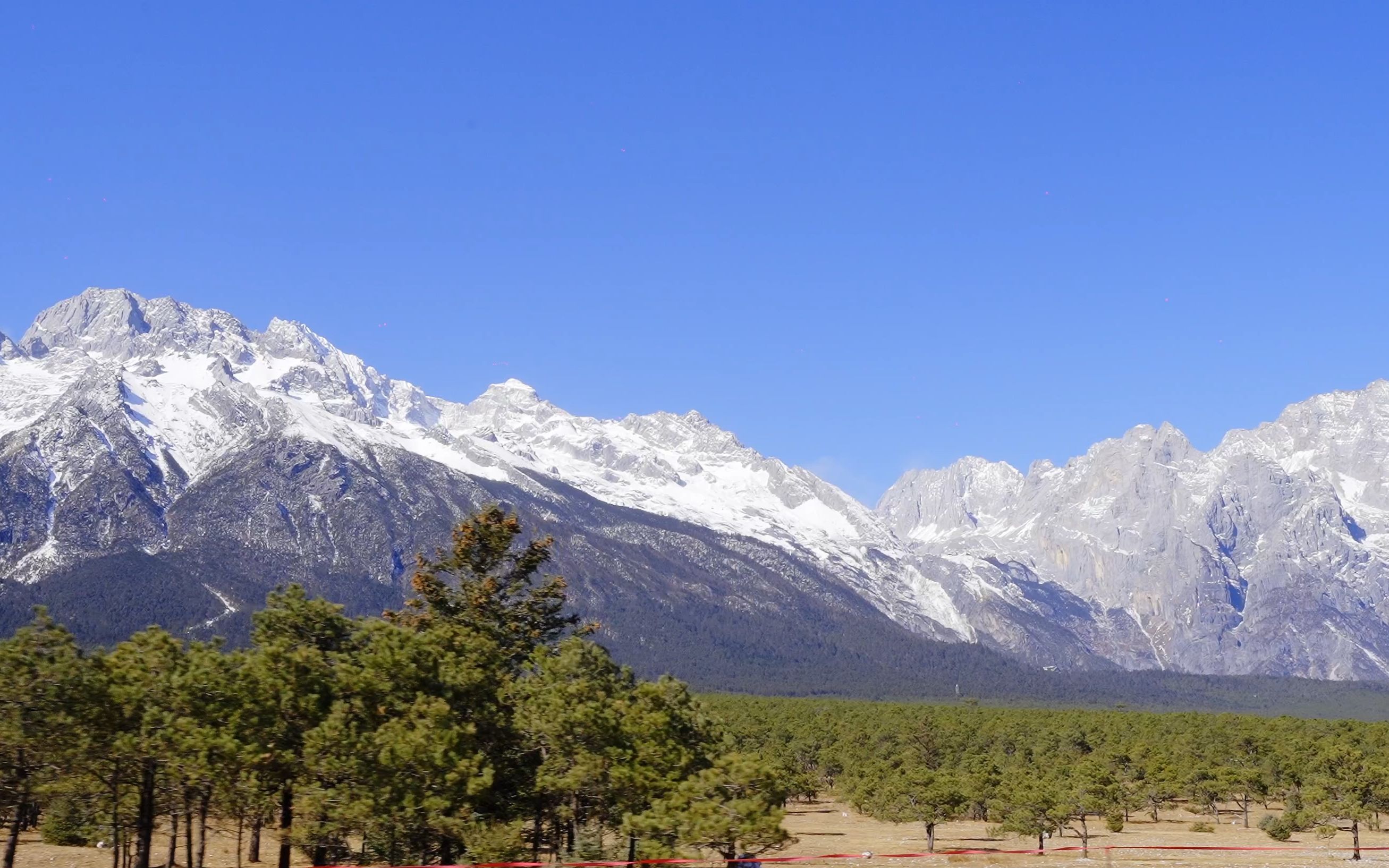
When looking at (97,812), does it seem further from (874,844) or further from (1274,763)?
(1274,763)

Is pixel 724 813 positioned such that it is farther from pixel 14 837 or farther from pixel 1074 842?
pixel 1074 842

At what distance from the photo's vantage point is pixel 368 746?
49344mm

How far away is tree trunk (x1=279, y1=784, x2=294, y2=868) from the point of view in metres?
50.8

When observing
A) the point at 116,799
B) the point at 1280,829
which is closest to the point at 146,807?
the point at 116,799

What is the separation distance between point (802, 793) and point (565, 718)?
110147 mm

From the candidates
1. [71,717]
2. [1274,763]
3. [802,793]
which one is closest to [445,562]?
[71,717]

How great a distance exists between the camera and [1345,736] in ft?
563

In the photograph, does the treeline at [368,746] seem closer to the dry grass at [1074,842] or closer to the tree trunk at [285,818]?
the tree trunk at [285,818]

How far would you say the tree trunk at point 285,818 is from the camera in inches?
1998

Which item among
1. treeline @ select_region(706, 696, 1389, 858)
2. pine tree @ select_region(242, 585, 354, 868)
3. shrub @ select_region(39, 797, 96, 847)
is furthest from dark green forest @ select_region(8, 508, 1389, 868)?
treeline @ select_region(706, 696, 1389, 858)

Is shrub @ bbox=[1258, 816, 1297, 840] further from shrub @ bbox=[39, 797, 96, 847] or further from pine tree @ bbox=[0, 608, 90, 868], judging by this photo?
pine tree @ bbox=[0, 608, 90, 868]

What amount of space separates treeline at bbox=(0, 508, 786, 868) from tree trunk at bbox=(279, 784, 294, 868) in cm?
26

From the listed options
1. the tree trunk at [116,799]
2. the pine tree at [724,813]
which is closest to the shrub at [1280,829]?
the pine tree at [724,813]

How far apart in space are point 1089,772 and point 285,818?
91087mm
